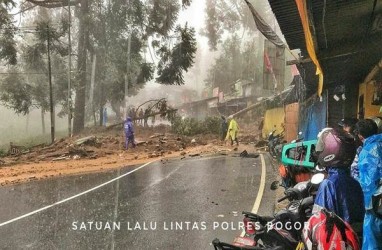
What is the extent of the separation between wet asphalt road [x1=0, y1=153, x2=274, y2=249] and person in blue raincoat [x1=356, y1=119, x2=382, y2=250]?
2754 millimetres

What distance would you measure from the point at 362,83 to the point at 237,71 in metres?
41.8

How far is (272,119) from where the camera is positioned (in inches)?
1026

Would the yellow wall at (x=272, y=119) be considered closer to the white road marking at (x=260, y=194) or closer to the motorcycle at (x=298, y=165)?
the white road marking at (x=260, y=194)

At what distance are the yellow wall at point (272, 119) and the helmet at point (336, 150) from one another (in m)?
22.3

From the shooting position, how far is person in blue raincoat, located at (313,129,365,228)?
295cm

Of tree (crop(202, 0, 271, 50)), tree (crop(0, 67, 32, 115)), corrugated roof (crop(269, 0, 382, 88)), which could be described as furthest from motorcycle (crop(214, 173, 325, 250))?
tree (crop(202, 0, 271, 50))

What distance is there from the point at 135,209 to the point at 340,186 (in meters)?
5.64

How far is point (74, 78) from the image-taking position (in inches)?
1282

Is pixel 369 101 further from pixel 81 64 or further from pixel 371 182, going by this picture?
pixel 81 64

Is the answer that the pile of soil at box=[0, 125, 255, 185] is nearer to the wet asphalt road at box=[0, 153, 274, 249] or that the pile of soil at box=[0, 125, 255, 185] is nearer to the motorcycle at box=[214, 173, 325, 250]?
the wet asphalt road at box=[0, 153, 274, 249]

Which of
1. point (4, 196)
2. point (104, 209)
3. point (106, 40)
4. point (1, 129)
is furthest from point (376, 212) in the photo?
point (1, 129)

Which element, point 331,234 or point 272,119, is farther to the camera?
point 272,119

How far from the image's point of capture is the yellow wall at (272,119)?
25625mm

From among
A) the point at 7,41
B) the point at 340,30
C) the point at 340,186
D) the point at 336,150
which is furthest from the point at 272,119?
the point at 340,186
